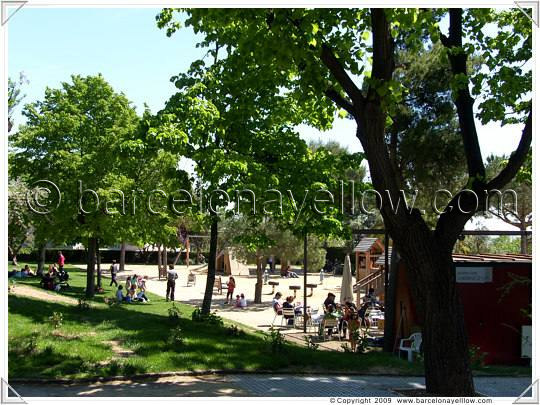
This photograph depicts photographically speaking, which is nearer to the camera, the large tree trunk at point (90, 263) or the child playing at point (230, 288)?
the large tree trunk at point (90, 263)

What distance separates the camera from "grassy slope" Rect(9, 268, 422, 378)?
10.9 meters

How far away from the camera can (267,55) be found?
9.23m

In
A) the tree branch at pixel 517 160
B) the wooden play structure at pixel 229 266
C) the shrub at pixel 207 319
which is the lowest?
the shrub at pixel 207 319

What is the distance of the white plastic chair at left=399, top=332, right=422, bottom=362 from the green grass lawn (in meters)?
0.92

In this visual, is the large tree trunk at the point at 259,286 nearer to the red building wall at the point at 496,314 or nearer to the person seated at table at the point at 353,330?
the person seated at table at the point at 353,330

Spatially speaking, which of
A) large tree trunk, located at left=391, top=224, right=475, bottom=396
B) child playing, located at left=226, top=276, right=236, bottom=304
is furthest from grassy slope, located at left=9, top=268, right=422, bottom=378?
child playing, located at left=226, top=276, right=236, bottom=304

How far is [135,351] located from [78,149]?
13.0 meters

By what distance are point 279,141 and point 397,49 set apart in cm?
479

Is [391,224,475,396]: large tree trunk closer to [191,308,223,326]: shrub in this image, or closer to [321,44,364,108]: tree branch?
[321,44,364,108]: tree branch

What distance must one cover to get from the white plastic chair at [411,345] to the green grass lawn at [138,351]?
92 cm

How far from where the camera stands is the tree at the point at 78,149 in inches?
847

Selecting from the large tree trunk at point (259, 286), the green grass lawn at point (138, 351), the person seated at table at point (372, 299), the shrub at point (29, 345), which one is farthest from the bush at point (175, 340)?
the large tree trunk at point (259, 286)

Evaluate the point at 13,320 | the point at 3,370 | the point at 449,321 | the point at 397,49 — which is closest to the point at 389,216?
the point at 449,321

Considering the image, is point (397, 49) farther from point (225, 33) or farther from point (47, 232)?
point (47, 232)
